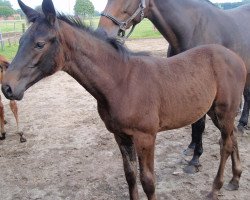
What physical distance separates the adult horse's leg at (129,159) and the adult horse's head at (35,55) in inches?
39.1

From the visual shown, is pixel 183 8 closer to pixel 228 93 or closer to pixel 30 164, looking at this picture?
pixel 228 93

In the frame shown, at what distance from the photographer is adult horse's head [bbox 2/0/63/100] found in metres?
2.24

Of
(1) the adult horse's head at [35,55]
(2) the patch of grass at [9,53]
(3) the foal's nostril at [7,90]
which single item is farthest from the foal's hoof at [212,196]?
(2) the patch of grass at [9,53]

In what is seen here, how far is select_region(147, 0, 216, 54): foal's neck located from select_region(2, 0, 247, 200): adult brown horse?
1.89ft

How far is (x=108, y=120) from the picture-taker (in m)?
2.72

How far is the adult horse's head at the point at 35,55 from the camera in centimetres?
224

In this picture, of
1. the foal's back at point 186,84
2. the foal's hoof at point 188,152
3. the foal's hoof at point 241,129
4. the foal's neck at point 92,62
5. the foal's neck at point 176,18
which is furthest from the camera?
the foal's hoof at point 241,129

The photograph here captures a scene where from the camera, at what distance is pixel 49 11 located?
226 centimetres

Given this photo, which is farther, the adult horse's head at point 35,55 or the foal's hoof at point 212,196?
the foal's hoof at point 212,196

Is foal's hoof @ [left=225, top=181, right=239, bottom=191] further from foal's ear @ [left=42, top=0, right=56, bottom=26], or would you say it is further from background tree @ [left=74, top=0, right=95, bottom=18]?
foal's ear @ [left=42, top=0, right=56, bottom=26]

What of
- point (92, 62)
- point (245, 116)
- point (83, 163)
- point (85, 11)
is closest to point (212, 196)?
point (83, 163)

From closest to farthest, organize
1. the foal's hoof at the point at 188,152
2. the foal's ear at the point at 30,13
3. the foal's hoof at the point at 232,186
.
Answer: the foal's ear at the point at 30,13 → the foal's hoof at the point at 232,186 → the foal's hoof at the point at 188,152

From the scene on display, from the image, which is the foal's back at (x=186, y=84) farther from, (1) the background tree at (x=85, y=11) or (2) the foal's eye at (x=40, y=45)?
(2) the foal's eye at (x=40, y=45)

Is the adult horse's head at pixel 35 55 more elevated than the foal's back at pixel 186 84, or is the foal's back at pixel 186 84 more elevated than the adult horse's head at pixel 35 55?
the adult horse's head at pixel 35 55
